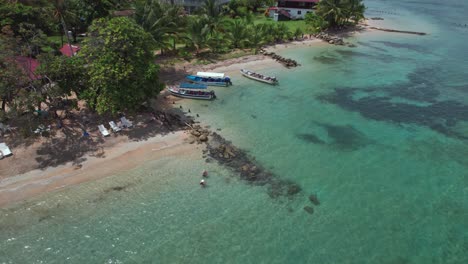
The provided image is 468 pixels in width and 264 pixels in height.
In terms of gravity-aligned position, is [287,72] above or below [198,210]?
above

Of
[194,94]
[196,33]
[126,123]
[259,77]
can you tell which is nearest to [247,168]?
[126,123]

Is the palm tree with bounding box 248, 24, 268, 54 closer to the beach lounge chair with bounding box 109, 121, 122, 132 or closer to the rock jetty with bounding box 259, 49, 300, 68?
the rock jetty with bounding box 259, 49, 300, 68

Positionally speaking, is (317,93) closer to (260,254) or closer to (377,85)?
(377,85)

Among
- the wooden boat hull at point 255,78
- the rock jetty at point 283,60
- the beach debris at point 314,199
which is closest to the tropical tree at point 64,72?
the wooden boat hull at point 255,78

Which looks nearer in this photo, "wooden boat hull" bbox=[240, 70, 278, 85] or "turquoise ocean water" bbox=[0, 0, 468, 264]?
"turquoise ocean water" bbox=[0, 0, 468, 264]

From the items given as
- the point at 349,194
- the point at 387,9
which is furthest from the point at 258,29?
the point at 387,9

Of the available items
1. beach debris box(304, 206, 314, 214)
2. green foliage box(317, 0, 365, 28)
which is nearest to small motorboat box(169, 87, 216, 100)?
beach debris box(304, 206, 314, 214)
